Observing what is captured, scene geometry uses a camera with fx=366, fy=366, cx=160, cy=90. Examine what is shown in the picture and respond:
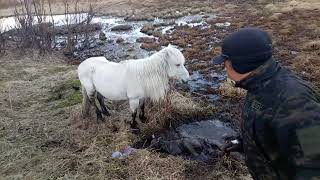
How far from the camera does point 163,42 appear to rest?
664 inches

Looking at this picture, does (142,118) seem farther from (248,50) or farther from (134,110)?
(248,50)

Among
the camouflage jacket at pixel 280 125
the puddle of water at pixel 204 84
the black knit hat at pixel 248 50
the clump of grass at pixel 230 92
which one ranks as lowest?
the puddle of water at pixel 204 84

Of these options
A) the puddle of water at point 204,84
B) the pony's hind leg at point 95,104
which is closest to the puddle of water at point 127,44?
the puddle of water at point 204,84

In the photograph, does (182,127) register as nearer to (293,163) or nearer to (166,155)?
(166,155)

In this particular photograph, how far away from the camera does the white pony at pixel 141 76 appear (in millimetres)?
6371

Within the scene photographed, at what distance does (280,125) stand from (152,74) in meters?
4.55

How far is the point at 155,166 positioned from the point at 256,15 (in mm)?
16955

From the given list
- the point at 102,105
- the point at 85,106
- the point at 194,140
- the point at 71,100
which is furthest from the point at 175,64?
the point at 71,100

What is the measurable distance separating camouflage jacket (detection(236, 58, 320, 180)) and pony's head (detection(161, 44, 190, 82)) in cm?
387

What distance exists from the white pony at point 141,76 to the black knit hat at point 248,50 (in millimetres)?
3874

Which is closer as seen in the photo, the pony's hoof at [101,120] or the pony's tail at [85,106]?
the pony's hoof at [101,120]

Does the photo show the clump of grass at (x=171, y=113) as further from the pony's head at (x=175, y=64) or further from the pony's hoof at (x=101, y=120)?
the pony's hoof at (x=101, y=120)

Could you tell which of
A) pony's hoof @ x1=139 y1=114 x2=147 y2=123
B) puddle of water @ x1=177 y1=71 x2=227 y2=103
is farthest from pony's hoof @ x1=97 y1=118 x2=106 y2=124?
puddle of water @ x1=177 y1=71 x2=227 y2=103

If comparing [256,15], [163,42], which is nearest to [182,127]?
[163,42]
